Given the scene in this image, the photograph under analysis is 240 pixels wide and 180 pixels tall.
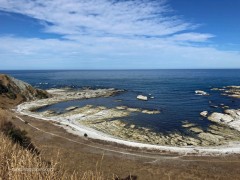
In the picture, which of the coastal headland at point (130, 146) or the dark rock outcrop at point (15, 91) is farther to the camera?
the dark rock outcrop at point (15, 91)

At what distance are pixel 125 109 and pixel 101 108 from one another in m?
6.86

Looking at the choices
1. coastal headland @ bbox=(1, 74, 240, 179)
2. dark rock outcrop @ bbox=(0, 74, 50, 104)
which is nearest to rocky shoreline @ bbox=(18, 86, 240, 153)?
coastal headland @ bbox=(1, 74, 240, 179)

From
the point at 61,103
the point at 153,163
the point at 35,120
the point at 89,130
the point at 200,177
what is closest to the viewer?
the point at 200,177

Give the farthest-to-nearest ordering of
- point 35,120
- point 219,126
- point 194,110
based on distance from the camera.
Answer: point 194,110 < point 35,120 < point 219,126

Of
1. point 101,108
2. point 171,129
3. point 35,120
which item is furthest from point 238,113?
point 35,120

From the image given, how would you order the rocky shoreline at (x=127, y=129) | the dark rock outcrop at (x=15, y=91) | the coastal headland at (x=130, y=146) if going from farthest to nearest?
the dark rock outcrop at (x=15, y=91)
the rocky shoreline at (x=127, y=129)
the coastal headland at (x=130, y=146)

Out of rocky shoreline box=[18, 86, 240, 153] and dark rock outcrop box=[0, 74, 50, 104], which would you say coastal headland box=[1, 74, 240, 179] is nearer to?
rocky shoreline box=[18, 86, 240, 153]

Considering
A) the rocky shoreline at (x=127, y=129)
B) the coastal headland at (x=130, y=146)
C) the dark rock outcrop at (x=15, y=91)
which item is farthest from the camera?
the dark rock outcrop at (x=15, y=91)

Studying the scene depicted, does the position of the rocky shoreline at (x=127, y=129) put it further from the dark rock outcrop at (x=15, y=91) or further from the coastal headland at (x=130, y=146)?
the dark rock outcrop at (x=15, y=91)

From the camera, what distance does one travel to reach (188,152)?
35344 millimetres

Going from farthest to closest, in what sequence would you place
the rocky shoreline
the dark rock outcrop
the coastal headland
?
the dark rock outcrop → the rocky shoreline → the coastal headland

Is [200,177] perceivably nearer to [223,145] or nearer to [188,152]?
[188,152]

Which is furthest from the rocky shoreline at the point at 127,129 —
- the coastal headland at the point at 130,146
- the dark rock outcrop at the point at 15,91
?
the dark rock outcrop at the point at 15,91

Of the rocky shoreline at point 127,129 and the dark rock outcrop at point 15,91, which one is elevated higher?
the dark rock outcrop at point 15,91
